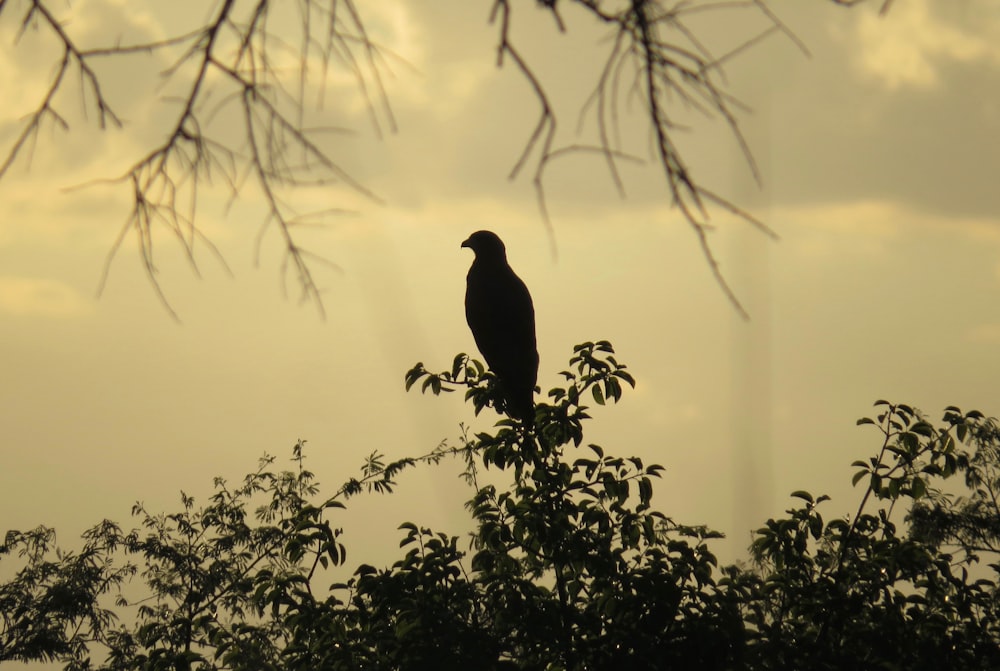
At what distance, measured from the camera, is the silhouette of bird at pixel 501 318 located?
21.1ft

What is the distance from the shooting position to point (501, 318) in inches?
282

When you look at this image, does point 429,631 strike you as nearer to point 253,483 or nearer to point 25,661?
point 253,483

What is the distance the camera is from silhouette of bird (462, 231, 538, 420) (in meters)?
6.42

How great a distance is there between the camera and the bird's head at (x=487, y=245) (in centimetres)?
762

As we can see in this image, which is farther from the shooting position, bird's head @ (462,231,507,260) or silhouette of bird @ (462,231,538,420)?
bird's head @ (462,231,507,260)

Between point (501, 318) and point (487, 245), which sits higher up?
point (487, 245)

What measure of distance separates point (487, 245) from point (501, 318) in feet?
2.34

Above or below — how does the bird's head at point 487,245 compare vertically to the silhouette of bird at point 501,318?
above

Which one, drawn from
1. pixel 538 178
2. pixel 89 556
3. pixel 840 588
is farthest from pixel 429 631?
pixel 89 556

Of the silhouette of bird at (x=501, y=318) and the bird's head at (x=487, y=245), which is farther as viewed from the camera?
the bird's head at (x=487, y=245)

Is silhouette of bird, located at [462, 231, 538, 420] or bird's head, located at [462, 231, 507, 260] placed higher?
bird's head, located at [462, 231, 507, 260]

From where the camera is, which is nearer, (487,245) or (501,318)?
(501,318)

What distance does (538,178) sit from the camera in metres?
2.30

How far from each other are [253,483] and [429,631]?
19.6 feet
